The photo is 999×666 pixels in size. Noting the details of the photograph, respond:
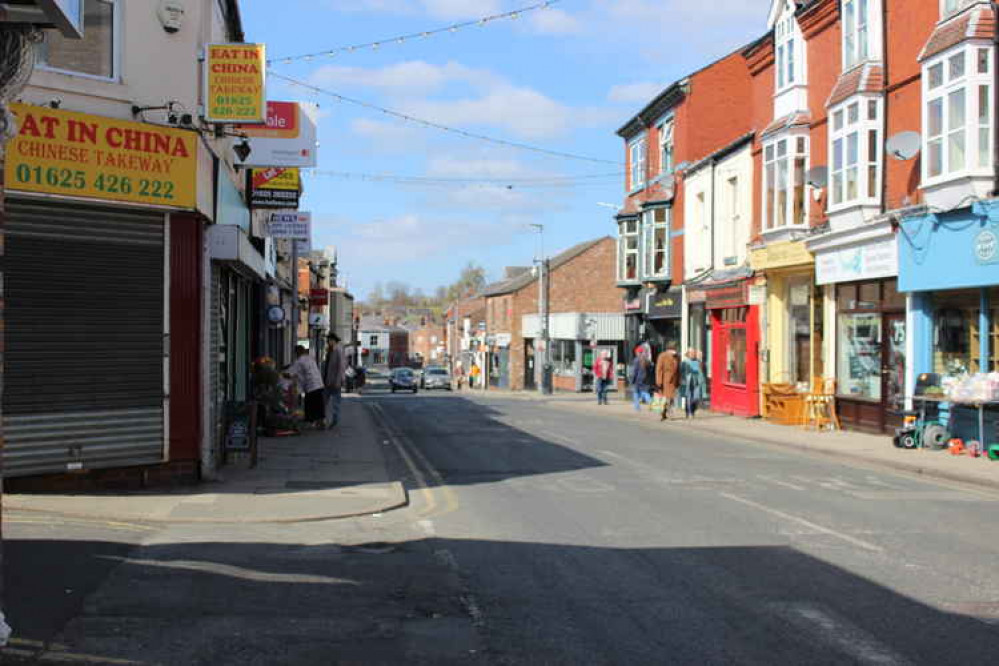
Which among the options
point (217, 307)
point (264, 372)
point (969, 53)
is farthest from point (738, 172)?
point (217, 307)

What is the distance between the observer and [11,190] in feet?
34.8

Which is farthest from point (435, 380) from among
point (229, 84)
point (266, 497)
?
point (266, 497)

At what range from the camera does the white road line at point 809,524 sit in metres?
9.13

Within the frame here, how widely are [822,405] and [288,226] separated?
12559mm

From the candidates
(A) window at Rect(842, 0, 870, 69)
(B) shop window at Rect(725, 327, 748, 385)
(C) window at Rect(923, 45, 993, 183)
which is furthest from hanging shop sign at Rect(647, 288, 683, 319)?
(C) window at Rect(923, 45, 993, 183)

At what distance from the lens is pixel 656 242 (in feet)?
119

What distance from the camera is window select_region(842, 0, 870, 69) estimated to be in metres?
21.5

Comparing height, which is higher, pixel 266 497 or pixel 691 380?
pixel 691 380

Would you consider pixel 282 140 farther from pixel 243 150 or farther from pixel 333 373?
pixel 333 373

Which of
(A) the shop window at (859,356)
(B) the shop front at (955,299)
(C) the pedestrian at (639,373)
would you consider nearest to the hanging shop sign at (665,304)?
(C) the pedestrian at (639,373)

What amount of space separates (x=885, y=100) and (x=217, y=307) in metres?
14.3

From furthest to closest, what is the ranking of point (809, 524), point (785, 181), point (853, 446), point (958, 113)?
point (785, 181), point (853, 446), point (958, 113), point (809, 524)

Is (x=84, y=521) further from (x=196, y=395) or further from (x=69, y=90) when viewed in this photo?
(x=69, y=90)

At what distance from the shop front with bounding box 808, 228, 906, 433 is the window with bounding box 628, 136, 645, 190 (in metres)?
16.0
